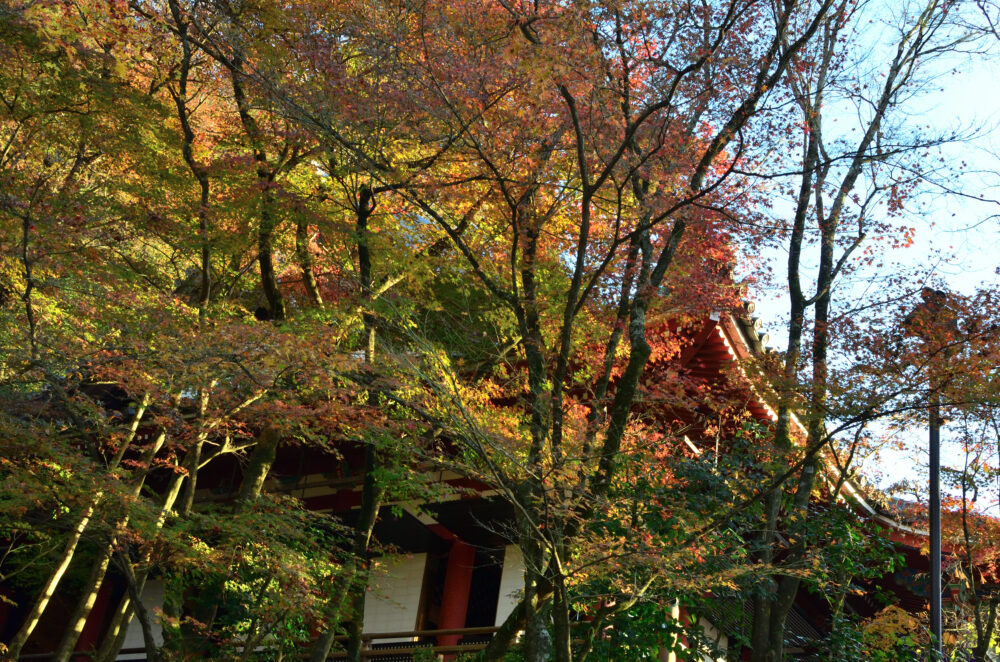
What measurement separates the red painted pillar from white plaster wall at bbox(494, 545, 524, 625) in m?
0.82

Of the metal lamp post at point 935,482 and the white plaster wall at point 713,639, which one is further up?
the metal lamp post at point 935,482

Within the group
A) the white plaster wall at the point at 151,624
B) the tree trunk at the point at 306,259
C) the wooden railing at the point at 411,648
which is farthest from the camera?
the white plaster wall at the point at 151,624

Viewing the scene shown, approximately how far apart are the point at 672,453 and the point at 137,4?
9.17 m

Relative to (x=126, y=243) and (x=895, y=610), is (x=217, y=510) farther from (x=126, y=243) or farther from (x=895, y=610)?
(x=895, y=610)

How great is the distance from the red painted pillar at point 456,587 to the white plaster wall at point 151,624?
541cm

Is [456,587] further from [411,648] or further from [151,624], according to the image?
[151,624]

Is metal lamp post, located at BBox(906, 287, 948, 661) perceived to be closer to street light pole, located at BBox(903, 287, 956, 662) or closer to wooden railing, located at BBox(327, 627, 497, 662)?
street light pole, located at BBox(903, 287, 956, 662)

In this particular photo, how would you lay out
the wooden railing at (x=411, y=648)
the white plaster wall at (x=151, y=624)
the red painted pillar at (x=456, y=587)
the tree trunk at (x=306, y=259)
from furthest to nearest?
the white plaster wall at (x=151, y=624), the red painted pillar at (x=456, y=587), the tree trunk at (x=306, y=259), the wooden railing at (x=411, y=648)

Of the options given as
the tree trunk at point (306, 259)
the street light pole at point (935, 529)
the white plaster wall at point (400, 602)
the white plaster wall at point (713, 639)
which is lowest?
the white plaster wall at point (400, 602)

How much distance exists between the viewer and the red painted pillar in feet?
48.2

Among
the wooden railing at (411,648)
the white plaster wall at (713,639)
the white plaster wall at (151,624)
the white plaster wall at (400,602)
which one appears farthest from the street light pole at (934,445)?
the white plaster wall at (151,624)

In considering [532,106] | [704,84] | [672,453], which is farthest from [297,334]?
[704,84]

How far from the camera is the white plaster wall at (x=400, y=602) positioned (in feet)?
50.1

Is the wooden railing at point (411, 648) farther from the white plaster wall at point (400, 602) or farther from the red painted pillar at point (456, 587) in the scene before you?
the white plaster wall at point (400, 602)
